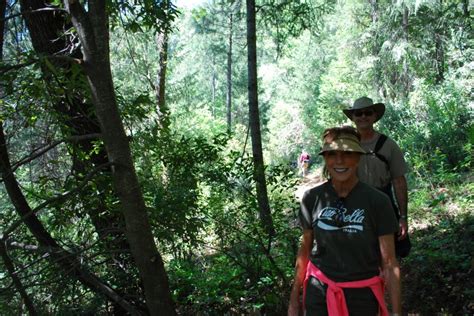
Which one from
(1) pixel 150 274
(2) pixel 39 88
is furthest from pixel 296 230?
(2) pixel 39 88

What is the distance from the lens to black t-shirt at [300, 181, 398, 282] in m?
2.29

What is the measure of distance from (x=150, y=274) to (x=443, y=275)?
3.87 meters

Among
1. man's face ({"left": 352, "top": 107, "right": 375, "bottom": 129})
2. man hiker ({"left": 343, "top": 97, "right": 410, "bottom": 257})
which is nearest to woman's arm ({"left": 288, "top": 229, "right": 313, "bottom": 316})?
man hiker ({"left": 343, "top": 97, "right": 410, "bottom": 257})

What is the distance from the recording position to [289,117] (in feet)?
119

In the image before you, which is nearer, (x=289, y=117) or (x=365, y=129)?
(x=365, y=129)

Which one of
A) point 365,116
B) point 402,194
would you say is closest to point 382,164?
point 402,194

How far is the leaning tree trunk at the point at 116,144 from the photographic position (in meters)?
2.55

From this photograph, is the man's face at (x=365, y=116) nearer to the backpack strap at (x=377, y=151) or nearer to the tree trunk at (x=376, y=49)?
the backpack strap at (x=377, y=151)

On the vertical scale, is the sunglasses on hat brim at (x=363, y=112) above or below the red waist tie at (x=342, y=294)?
above

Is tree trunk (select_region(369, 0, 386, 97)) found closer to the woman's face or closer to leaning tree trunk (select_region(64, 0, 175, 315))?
the woman's face

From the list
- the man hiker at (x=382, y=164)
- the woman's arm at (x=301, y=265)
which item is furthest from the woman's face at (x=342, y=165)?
the man hiker at (x=382, y=164)

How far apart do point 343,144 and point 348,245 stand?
56 centimetres

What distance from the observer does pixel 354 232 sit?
2291mm

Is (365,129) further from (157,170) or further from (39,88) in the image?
(39,88)
